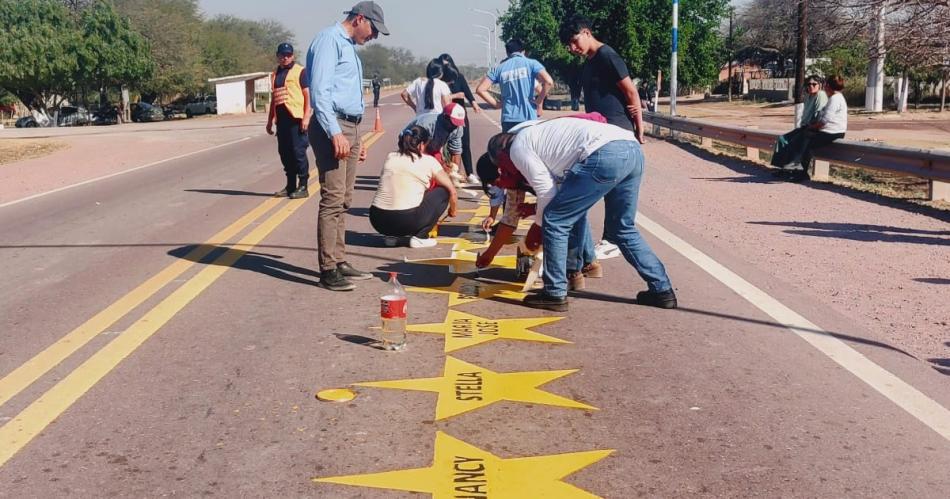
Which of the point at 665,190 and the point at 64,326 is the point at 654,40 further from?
the point at 64,326

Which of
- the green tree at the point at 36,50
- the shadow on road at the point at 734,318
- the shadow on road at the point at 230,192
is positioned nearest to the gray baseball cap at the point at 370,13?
the shadow on road at the point at 734,318

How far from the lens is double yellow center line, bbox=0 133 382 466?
14.3ft

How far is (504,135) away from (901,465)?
3.47 m

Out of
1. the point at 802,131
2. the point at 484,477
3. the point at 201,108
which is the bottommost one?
the point at 484,477

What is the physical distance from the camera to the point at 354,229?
10008mm

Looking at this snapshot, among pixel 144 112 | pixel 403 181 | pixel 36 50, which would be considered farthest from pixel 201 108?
pixel 403 181

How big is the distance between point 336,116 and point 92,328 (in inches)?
85.1

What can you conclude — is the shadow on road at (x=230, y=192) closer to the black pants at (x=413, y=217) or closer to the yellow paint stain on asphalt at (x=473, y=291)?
the black pants at (x=413, y=217)

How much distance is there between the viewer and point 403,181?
28.4ft

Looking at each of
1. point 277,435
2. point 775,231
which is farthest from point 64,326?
point 775,231

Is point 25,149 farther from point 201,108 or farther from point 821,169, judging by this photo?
point 201,108

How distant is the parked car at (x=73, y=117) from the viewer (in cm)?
5875

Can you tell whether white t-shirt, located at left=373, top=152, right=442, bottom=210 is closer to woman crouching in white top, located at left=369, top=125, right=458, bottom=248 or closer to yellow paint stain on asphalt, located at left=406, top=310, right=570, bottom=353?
woman crouching in white top, located at left=369, top=125, right=458, bottom=248

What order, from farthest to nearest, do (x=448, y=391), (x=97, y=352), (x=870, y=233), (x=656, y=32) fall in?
(x=656, y=32)
(x=870, y=233)
(x=97, y=352)
(x=448, y=391)
